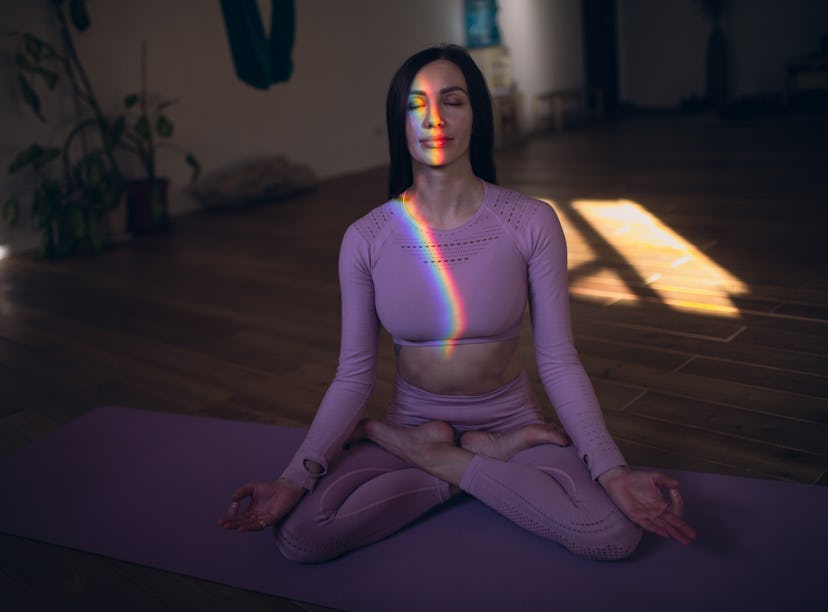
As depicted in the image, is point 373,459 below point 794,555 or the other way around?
the other way around

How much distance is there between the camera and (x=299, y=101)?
630 cm

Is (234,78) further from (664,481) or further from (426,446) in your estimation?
(664,481)

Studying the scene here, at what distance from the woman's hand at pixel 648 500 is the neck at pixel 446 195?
559 millimetres

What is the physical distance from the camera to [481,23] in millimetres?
7500

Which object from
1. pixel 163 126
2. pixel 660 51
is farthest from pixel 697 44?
pixel 163 126

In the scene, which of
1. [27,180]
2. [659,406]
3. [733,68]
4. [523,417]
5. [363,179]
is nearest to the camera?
[523,417]

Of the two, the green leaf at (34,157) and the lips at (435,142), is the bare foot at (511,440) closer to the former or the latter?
the lips at (435,142)

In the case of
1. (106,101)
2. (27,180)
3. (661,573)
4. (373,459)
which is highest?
(106,101)

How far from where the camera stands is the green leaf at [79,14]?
15.3ft

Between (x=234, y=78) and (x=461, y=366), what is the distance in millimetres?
4649

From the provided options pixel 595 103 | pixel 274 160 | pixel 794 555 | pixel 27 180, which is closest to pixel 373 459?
pixel 794 555

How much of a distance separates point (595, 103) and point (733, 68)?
1.40m

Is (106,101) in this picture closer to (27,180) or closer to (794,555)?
(27,180)

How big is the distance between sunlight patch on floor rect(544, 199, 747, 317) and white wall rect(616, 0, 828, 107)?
16.5 feet
